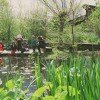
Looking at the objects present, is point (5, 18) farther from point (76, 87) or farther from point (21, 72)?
point (76, 87)

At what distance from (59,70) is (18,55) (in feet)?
75.5

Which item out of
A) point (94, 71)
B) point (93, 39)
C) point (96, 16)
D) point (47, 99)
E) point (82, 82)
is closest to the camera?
point (47, 99)

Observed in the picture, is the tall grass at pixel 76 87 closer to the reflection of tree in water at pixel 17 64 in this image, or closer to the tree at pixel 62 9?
the reflection of tree in water at pixel 17 64

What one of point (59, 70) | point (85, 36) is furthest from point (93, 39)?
point (59, 70)

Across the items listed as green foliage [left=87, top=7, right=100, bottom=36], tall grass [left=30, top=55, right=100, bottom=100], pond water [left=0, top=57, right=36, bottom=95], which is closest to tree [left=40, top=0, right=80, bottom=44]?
green foliage [left=87, top=7, right=100, bottom=36]

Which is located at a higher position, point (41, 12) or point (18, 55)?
point (41, 12)

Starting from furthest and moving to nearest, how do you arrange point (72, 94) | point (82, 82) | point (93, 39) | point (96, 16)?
1. point (93, 39)
2. point (96, 16)
3. point (82, 82)
4. point (72, 94)

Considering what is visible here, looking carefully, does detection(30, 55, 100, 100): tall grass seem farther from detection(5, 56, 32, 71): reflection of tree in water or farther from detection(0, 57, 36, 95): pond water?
detection(5, 56, 32, 71): reflection of tree in water

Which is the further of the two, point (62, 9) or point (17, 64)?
point (62, 9)

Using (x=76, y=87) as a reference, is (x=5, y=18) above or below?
above

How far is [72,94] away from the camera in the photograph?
2.89 metres

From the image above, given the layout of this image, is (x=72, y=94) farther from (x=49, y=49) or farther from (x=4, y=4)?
(x=4, y=4)

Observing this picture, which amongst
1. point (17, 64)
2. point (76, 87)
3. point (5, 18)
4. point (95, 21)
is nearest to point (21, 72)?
point (17, 64)

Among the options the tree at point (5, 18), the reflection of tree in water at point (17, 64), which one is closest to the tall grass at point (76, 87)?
the reflection of tree in water at point (17, 64)
